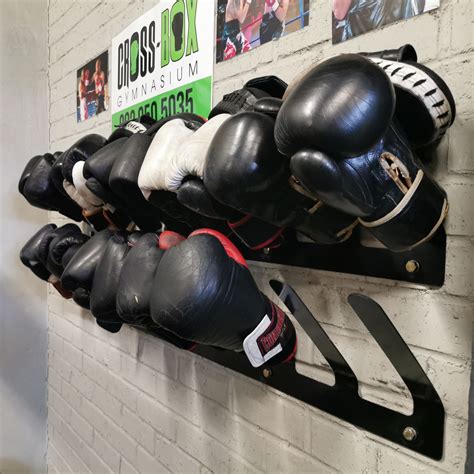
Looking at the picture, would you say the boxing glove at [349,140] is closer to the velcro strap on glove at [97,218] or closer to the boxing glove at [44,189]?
the velcro strap on glove at [97,218]

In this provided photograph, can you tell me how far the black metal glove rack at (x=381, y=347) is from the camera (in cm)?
60

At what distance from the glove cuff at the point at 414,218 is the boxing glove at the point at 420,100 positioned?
60 millimetres

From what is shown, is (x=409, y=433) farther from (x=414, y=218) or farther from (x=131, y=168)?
(x=131, y=168)

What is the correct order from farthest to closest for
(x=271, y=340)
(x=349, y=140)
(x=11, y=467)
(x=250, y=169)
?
(x=11, y=467) < (x=271, y=340) < (x=250, y=169) < (x=349, y=140)

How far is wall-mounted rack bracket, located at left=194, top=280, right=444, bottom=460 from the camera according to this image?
Answer: 23.7 inches

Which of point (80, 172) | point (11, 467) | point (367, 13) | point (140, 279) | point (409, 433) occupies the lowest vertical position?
point (11, 467)

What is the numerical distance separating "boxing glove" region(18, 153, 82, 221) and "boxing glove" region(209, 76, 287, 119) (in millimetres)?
728

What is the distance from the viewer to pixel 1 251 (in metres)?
1.79

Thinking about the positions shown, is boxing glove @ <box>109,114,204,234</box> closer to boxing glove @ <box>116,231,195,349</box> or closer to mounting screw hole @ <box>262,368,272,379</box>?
boxing glove @ <box>116,231,195,349</box>

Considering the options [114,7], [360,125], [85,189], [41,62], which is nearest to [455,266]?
[360,125]

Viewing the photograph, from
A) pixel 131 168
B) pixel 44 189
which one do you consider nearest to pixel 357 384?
pixel 131 168

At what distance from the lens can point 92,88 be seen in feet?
4.87

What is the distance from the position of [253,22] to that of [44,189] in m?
0.75

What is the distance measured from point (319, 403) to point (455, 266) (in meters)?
0.35
